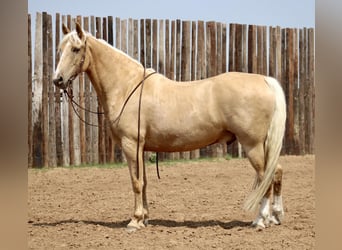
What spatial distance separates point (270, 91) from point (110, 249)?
1543 millimetres

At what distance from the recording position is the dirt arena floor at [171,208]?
11.1ft

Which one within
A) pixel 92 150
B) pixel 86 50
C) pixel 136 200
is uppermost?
pixel 86 50

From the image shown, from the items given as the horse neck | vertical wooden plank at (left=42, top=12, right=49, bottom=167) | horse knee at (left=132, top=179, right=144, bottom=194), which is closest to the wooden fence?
vertical wooden plank at (left=42, top=12, right=49, bottom=167)

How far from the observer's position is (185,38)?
4.66 metres

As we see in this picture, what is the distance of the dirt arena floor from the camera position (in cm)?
337

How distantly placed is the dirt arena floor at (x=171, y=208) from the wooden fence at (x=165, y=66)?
15cm

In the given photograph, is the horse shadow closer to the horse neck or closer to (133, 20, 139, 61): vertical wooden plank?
the horse neck

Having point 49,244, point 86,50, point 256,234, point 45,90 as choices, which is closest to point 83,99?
point 45,90

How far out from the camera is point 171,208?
4328 millimetres

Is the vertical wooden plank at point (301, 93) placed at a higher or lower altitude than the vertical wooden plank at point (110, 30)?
lower

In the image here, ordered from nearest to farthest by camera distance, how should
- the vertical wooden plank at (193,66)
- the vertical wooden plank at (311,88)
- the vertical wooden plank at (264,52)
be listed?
the vertical wooden plank at (311,88) < the vertical wooden plank at (264,52) < the vertical wooden plank at (193,66)

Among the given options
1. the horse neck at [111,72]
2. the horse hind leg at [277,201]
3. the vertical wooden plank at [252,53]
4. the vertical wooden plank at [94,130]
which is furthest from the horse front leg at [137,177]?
the vertical wooden plank at [252,53]

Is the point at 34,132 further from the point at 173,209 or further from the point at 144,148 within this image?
the point at 173,209

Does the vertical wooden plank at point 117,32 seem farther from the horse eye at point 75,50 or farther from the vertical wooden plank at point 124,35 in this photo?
the horse eye at point 75,50
